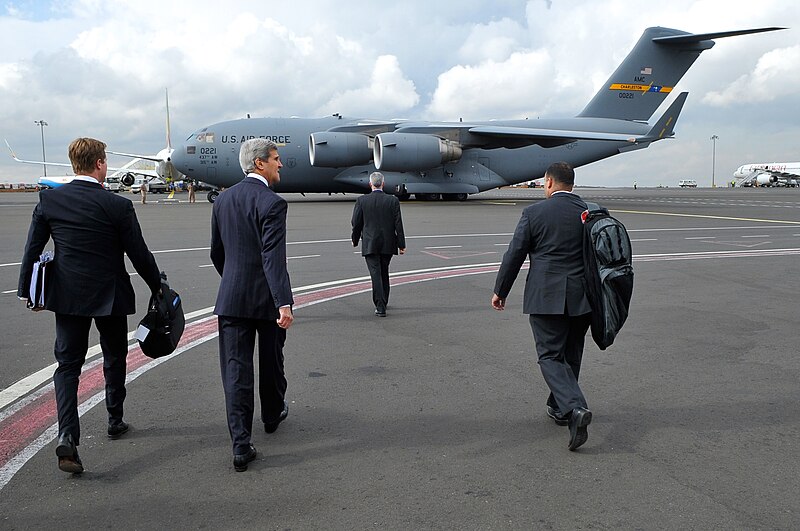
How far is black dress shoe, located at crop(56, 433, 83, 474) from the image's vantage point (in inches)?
145

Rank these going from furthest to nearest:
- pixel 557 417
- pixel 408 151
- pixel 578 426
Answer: pixel 408 151, pixel 557 417, pixel 578 426

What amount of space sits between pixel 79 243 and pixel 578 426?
3200mm

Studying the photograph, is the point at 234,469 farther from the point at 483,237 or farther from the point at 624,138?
the point at 624,138

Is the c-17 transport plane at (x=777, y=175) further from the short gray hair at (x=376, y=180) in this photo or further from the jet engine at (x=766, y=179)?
the short gray hair at (x=376, y=180)

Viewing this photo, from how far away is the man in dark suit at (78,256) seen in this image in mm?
3896

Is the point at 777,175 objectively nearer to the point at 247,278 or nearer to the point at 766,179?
the point at 766,179

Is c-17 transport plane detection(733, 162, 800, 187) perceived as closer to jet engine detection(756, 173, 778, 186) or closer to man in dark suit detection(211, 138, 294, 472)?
jet engine detection(756, 173, 778, 186)

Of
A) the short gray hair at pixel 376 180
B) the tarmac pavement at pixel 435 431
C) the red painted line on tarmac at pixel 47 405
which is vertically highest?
the short gray hair at pixel 376 180

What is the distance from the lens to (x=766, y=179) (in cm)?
8881

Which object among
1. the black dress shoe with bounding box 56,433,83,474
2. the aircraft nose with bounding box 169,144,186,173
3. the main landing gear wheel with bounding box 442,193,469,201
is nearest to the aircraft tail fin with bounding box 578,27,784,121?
the main landing gear wheel with bounding box 442,193,469,201

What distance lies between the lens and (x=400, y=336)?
6938 millimetres

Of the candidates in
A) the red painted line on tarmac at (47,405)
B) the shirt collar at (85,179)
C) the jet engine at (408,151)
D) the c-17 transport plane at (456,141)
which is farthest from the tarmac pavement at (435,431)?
the c-17 transport plane at (456,141)

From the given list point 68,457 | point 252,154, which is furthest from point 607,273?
point 68,457

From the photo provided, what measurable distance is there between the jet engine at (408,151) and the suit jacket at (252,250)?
2326 cm
